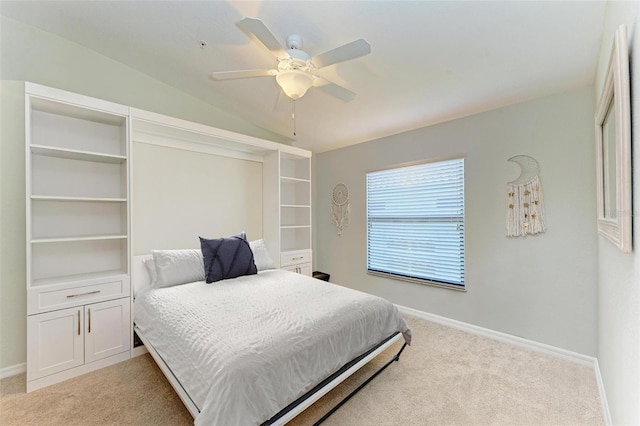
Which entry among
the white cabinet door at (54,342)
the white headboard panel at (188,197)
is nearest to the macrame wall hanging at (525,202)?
the white headboard panel at (188,197)

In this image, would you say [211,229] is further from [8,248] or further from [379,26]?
[379,26]

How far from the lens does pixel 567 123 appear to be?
8.05 ft

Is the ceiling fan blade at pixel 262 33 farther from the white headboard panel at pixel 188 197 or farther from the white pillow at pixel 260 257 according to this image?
the white pillow at pixel 260 257

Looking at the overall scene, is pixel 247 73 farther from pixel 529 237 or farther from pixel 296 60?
pixel 529 237

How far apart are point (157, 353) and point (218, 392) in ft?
3.51

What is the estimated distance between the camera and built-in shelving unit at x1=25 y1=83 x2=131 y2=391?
2.10 meters

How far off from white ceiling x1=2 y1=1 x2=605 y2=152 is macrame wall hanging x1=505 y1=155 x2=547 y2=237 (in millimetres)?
675

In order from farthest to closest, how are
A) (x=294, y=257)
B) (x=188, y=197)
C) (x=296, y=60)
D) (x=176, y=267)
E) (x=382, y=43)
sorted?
Answer: (x=294, y=257)
(x=188, y=197)
(x=176, y=267)
(x=382, y=43)
(x=296, y=60)

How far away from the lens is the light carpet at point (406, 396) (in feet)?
5.80

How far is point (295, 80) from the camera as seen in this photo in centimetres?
196

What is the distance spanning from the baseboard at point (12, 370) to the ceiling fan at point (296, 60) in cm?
294

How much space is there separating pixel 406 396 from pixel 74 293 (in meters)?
2.75

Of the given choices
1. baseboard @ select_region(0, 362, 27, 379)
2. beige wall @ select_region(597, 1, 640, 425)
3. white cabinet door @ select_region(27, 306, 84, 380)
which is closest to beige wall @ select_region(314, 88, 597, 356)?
beige wall @ select_region(597, 1, 640, 425)

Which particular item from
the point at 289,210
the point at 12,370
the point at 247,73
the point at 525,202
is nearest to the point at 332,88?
the point at 247,73
